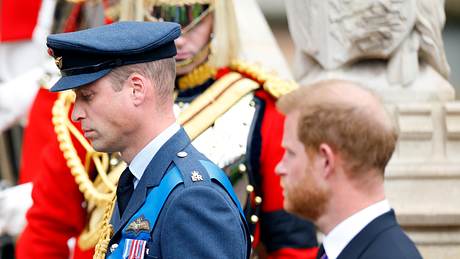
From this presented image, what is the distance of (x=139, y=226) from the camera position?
147 inches

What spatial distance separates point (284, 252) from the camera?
490 cm

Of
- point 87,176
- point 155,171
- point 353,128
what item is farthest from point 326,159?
point 87,176

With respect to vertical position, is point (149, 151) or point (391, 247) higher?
point (149, 151)

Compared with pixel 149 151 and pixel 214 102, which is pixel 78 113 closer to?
pixel 149 151

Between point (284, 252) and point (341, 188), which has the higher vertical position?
point (341, 188)

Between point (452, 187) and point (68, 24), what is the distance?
6.79 ft

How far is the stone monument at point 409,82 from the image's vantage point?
530 centimetres

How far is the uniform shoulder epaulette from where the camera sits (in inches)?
198

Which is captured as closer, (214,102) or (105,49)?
(105,49)

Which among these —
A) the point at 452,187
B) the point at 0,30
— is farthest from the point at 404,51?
the point at 0,30

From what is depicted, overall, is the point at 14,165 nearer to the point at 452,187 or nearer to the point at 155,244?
the point at 452,187

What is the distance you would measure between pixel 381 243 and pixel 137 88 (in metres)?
0.73

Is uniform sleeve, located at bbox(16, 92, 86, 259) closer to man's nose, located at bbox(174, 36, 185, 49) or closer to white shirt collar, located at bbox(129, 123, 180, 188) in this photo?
man's nose, located at bbox(174, 36, 185, 49)

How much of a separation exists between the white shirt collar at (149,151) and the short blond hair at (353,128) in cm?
37
